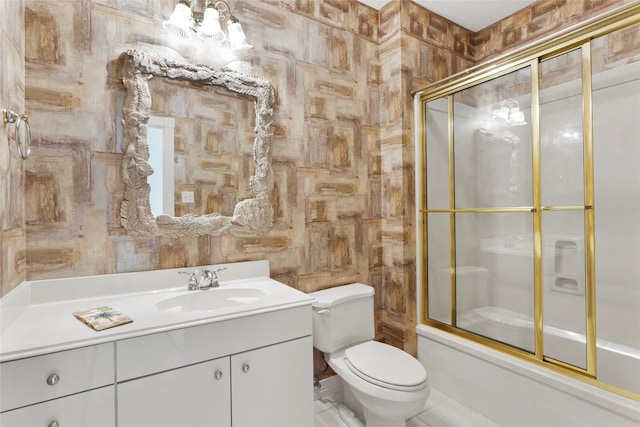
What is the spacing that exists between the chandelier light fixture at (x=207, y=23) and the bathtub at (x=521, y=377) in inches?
87.1

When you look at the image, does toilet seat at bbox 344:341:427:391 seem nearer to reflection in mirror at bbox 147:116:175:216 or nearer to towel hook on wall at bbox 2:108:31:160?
reflection in mirror at bbox 147:116:175:216

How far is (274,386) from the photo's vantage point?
1.35m

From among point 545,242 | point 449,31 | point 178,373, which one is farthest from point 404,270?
point 449,31

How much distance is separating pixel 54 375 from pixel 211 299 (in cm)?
68

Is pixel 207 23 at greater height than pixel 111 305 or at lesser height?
greater

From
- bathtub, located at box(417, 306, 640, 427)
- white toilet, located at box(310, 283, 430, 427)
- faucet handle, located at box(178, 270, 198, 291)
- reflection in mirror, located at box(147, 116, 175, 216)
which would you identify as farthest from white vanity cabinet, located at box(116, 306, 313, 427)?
bathtub, located at box(417, 306, 640, 427)

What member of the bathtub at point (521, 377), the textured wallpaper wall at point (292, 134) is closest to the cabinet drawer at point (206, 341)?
the textured wallpaper wall at point (292, 134)

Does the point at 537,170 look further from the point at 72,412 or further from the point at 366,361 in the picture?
the point at 72,412

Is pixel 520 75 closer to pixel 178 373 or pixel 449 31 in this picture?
pixel 449 31

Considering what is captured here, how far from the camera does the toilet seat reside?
1488 millimetres

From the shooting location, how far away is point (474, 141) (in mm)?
2162

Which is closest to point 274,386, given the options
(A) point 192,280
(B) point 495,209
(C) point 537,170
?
(A) point 192,280

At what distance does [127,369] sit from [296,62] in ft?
5.99

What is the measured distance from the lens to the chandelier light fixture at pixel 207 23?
5.13 feet
